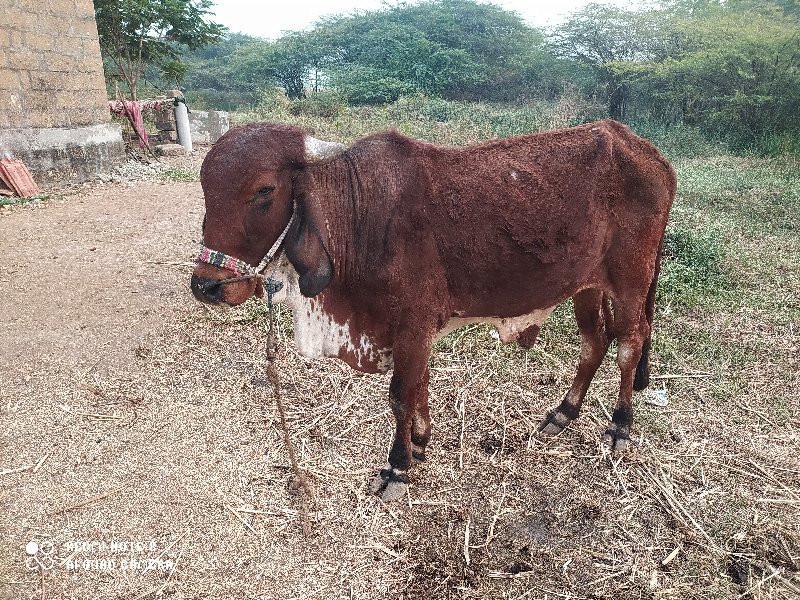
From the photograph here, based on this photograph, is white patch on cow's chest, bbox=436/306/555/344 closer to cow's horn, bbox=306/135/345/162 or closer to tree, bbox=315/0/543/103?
cow's horn, bbox=306/135/345/162

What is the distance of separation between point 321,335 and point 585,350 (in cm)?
178

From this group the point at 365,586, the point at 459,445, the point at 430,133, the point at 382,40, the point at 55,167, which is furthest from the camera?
the point at 382,40

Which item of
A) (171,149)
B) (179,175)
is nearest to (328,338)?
(179,175)

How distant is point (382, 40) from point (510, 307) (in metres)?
27.0

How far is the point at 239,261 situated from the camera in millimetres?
2461

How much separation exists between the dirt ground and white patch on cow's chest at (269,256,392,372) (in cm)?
79

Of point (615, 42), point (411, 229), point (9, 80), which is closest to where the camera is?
point (411, 229)

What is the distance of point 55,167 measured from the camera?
366 inches

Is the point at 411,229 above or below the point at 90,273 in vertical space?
above

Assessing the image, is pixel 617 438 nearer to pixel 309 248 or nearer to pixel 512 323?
pixel 512 323

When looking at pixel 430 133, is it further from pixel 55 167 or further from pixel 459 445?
pixel 459 445

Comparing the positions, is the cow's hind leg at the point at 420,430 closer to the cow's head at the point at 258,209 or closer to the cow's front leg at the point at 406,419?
the cow's front leg at the point at 406,419

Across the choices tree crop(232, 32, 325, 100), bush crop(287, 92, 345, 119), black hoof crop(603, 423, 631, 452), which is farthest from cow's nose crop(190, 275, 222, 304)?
tree crop(232, 32, 325, 100)

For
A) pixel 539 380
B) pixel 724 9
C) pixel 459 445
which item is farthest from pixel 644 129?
pixel 459 445
